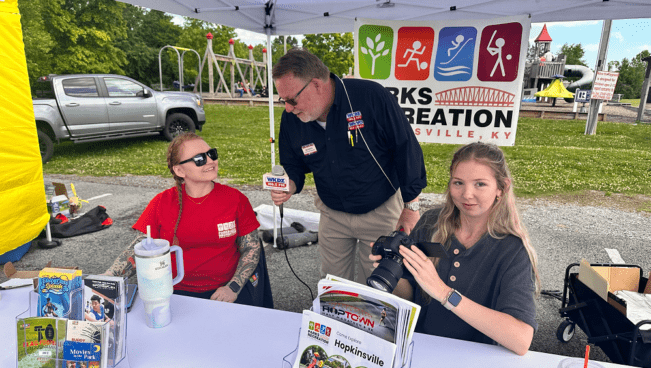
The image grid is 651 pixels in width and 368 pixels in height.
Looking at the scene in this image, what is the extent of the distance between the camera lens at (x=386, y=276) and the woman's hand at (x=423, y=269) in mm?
47

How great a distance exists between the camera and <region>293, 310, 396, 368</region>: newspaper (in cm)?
99

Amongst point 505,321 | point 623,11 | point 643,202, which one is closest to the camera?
point 505,321

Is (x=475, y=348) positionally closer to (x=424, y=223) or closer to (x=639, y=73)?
(x=424, y=223)

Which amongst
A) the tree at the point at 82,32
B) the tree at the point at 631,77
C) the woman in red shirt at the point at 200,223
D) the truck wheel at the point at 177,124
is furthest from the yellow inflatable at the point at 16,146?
the tree at the point at 631,77

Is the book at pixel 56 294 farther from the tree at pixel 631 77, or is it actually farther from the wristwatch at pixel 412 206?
the tree at pixel 631 77

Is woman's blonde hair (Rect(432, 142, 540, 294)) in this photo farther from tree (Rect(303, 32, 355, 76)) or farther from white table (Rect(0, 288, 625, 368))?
tree (Rect(303, 32, 355, 76))

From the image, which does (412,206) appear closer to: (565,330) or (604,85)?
(565,330)

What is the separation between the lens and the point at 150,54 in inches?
1273

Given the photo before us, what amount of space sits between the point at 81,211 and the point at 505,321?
19.2ft

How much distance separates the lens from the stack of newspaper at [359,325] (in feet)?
3.20

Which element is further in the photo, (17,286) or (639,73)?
(639,73)

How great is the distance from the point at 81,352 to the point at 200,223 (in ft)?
3.14

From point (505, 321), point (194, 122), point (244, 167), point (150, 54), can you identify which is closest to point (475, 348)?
point (505, 321)

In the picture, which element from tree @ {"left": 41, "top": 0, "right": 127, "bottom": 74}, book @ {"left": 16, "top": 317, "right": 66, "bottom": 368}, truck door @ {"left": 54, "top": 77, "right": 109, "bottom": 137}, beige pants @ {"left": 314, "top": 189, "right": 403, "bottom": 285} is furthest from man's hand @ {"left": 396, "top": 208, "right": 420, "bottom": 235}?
tree @ {"left": 41, "top": 0, "right": 127, "bottom": 74}
